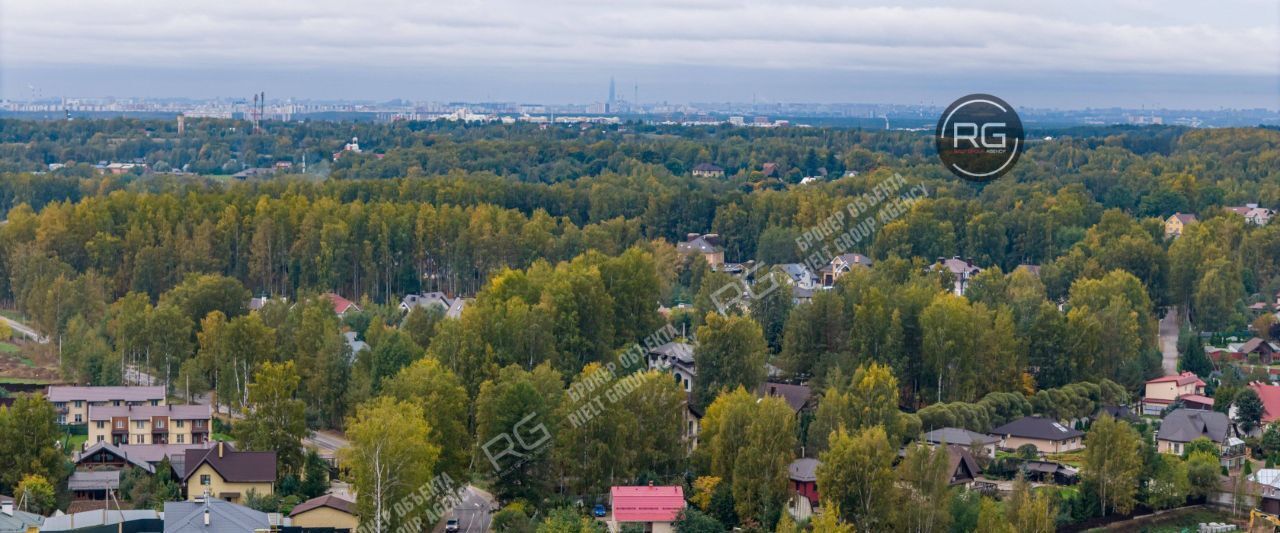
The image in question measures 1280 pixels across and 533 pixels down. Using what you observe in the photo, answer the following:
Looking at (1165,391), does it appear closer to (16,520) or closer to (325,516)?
(325,516)

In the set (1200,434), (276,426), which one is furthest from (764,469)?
(1200,434)

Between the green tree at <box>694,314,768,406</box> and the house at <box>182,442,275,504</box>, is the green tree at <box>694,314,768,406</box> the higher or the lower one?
the higher one

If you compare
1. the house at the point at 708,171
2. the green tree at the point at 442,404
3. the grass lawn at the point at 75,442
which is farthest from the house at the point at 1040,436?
the house at the point at 708,171

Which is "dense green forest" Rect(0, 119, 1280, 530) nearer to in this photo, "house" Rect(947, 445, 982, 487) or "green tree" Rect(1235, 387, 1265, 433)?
"house" Rect(947, 445, 982, 487)

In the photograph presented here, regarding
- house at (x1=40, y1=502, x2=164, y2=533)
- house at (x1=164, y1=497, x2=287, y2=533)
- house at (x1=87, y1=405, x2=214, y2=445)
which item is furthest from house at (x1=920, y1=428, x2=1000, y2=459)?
house at (x1=40, y1=502, x2=164, y2=533)

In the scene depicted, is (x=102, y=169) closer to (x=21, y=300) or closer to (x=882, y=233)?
(x=21, y=300)

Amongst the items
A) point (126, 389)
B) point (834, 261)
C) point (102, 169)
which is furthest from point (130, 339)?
point (102, 169)
